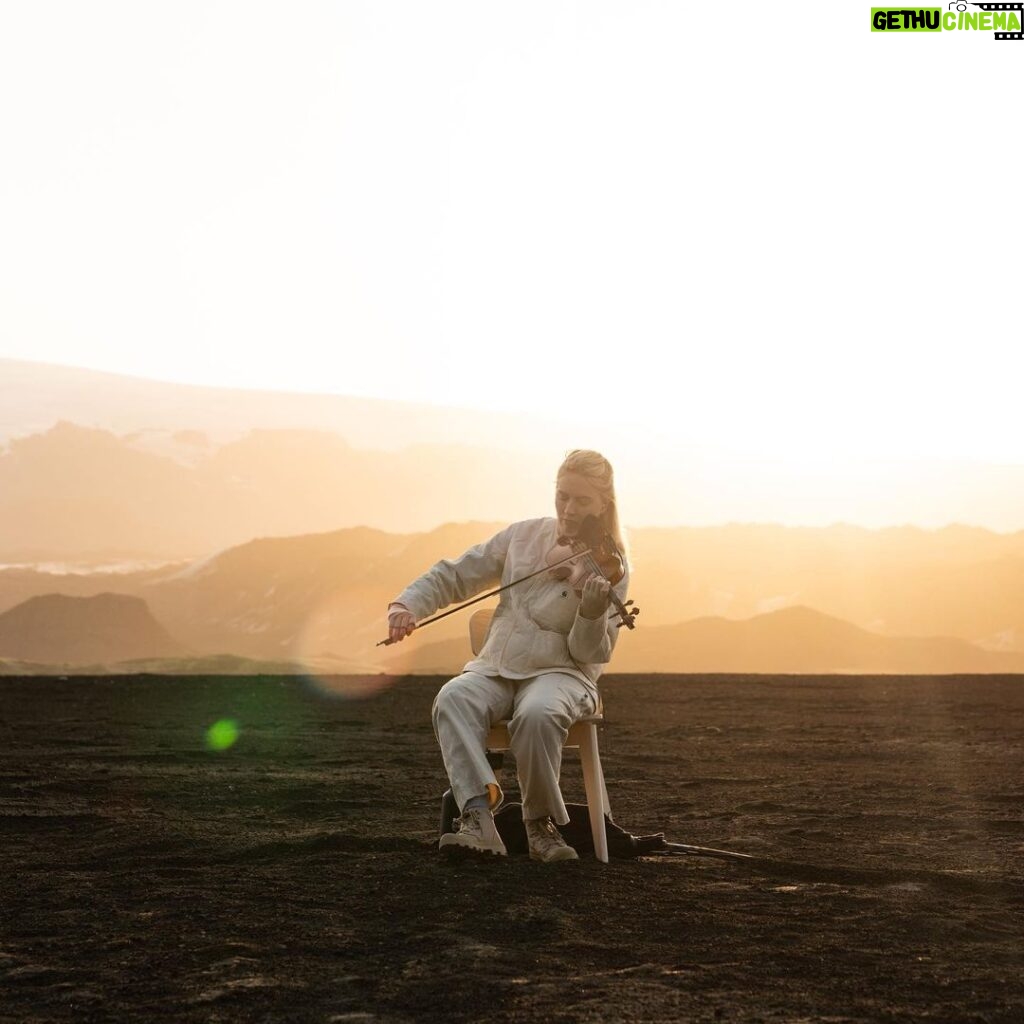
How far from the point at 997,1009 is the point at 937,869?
191cm

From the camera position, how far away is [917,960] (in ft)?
11.9

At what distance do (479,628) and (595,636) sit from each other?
58 cm

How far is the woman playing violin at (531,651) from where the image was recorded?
4895mm

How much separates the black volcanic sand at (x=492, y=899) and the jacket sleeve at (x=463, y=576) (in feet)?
3.02

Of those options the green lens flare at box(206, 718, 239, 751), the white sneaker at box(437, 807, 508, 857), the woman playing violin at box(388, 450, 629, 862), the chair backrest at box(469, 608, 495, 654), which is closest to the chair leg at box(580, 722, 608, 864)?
the woman playing violin at box(388, 450, 629, 862)

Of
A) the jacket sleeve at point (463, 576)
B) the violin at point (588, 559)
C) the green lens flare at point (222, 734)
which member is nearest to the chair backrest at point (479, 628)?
the jacket sleeve at point (463, 576)

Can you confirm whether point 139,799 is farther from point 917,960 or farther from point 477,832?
point 917,960

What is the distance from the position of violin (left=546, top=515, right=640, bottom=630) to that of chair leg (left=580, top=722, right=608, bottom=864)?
0.45 metres

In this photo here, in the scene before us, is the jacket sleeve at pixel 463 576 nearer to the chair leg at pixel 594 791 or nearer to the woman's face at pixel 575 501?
the woman's face at pixel 575 501

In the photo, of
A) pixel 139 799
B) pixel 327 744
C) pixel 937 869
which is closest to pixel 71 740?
pixel 327 744

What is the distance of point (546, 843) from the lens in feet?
16.2

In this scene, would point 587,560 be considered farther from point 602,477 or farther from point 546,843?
point 546,843

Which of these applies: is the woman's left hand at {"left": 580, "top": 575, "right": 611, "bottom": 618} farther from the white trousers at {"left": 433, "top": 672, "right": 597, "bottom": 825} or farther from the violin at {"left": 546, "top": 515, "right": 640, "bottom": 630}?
the white trousers at {"left": 433, "top": 672, "right": 597, "bottom": 825}

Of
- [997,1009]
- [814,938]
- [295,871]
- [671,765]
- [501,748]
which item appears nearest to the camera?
[997,1009]
